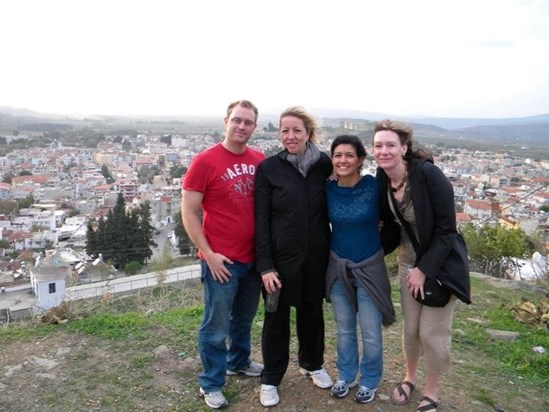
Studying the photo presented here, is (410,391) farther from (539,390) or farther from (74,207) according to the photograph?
(74,207)

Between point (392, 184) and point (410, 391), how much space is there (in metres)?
1.25

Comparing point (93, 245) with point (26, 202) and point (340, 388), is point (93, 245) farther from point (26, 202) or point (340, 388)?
point (340, 388)

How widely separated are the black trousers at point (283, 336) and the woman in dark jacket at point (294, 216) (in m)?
0.05

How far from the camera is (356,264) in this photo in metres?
2.49

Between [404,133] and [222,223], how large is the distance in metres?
1.03

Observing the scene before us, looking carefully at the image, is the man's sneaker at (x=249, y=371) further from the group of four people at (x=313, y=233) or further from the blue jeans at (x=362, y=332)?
the blue jeans at (x=362, y=332)

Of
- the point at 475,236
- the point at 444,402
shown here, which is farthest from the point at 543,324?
the point at 475,236

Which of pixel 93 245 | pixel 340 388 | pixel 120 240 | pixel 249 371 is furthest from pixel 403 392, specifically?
pixel 93 245

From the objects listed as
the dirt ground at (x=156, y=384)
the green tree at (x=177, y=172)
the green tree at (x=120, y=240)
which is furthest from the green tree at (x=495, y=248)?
the green tree at (x=177, y=172)

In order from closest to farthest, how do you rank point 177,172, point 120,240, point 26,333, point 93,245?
point 26,333 → point 120,240 → point 93,245 → point 177,172

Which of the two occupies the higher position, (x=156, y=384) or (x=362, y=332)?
(x=362, y=332)

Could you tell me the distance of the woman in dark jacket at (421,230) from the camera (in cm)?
229

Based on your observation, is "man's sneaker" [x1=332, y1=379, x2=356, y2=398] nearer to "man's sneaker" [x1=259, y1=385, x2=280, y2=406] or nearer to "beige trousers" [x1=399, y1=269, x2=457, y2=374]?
"man's sneaker" [x1=259, y1=385, x2=280, y2=406]

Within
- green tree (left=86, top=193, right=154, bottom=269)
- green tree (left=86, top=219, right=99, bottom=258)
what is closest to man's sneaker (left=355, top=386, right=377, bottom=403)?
green tree (left=86, top=193, right=154, bottom=269)
